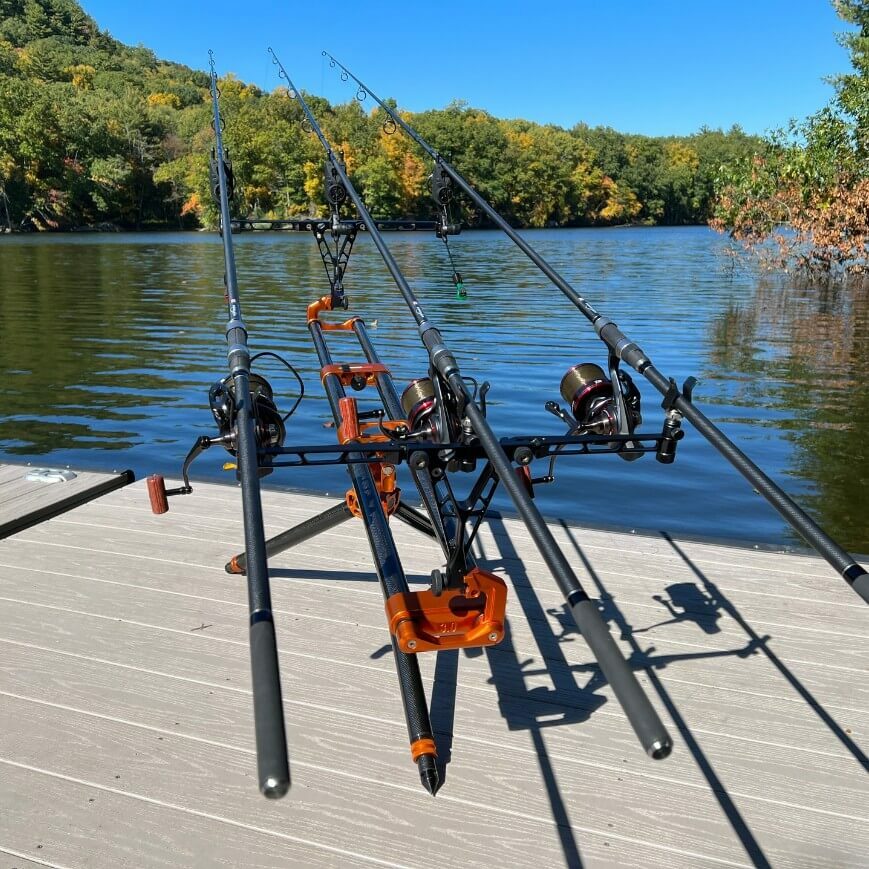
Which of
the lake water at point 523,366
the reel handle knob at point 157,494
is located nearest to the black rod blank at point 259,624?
the reel handle knob at point 157,494

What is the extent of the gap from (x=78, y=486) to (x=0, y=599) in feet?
5.53

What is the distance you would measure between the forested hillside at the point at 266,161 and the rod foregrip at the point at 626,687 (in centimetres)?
5824

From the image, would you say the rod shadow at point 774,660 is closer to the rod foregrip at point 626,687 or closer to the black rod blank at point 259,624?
the rod foregrip at point 626,687

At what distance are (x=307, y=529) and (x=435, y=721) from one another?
4.17 feet

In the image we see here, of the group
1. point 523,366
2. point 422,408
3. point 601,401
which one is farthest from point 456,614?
point 523,366

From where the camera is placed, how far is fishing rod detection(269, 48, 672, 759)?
51.0 inches

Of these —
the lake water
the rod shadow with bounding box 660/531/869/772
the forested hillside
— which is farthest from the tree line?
the forested hillside

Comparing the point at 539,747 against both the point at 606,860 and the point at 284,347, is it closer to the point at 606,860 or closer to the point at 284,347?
the point at 606,860

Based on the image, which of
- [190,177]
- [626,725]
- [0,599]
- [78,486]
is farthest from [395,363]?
[190,177]

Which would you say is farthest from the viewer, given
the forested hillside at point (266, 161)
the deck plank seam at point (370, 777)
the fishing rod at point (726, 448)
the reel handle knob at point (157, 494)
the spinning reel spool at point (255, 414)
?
the forested hillside at point (266, 161)

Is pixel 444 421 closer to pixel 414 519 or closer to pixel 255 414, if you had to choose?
pixel 255 414

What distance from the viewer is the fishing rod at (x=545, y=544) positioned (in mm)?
1295

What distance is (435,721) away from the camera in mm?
3055

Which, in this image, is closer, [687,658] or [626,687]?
[626,687]
